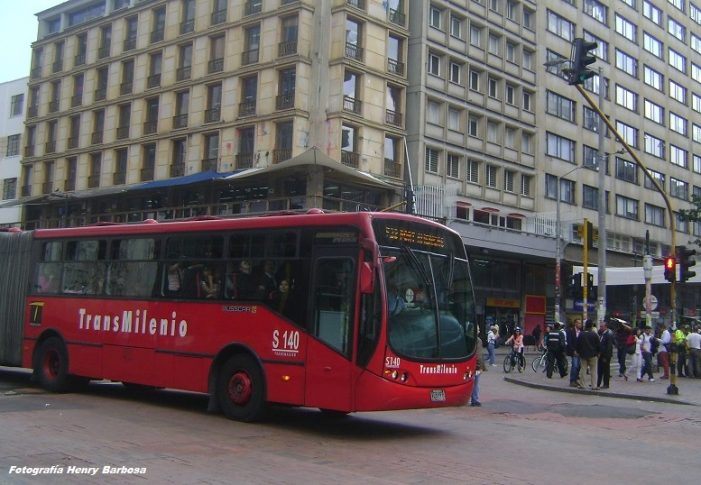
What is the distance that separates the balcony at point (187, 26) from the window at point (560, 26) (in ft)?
85.5

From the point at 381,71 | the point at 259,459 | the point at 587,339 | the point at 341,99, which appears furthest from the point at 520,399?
the point at 381,71

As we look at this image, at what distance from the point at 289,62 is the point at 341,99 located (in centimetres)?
346

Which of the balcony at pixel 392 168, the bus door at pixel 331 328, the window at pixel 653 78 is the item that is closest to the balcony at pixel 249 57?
the balcony at pixel 392 168

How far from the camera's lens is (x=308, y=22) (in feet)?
130

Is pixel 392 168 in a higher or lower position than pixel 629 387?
higher

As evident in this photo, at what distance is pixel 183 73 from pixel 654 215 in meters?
42.5

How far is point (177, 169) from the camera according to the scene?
44500 millimetres

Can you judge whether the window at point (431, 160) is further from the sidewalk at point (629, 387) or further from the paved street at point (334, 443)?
the paved street at point (334, 443)

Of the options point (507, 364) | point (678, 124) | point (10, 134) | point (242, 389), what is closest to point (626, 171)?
point (678, 124)

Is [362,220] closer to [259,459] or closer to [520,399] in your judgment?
[259,459]

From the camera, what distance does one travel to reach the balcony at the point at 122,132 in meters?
48.3

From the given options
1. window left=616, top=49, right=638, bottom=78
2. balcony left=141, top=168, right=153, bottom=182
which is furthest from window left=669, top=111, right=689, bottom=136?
balcony left=141, top=168, right=153, bottom=182

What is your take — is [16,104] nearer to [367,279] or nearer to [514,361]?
[514,361]

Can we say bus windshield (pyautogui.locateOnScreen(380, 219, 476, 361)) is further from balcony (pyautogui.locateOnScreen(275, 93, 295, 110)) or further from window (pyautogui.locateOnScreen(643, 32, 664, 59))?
window (pyautogui.locateOnScreen(643, 32, 664, 59))
